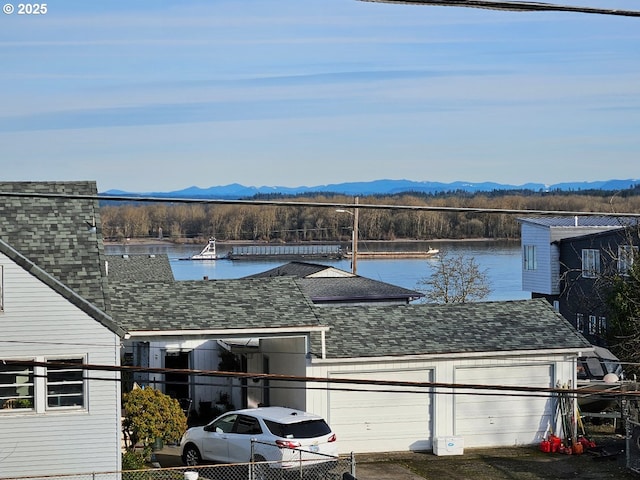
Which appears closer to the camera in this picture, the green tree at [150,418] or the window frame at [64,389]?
the window frame at [64,389]

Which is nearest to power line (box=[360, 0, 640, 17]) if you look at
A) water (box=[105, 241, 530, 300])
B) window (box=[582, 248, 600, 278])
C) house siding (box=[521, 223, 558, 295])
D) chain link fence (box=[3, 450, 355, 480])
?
chain link fence (box=[3, 450, 355, 480])

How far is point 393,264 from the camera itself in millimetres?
119000

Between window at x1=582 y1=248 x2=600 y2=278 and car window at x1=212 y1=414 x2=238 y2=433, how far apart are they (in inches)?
1035

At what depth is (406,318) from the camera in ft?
91.7

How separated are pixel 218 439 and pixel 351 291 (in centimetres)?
1725

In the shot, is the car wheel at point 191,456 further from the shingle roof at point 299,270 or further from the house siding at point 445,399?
the shingle roof at point 299,270

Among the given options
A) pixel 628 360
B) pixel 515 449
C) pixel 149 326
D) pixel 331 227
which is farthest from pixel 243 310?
pixel 331 227

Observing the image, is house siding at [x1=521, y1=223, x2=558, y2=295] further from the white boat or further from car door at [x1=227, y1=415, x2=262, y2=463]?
the white boat

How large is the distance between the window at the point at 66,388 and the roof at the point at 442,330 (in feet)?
19.2

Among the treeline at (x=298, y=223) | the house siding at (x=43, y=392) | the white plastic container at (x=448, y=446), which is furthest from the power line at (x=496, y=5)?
the treeline at (x=298, y=223)

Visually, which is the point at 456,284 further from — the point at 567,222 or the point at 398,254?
the point at 398,254

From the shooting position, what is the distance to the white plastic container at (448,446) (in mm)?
25266

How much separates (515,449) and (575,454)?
1.55 metres

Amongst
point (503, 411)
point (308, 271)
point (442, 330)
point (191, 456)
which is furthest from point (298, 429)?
point (308, 271)
